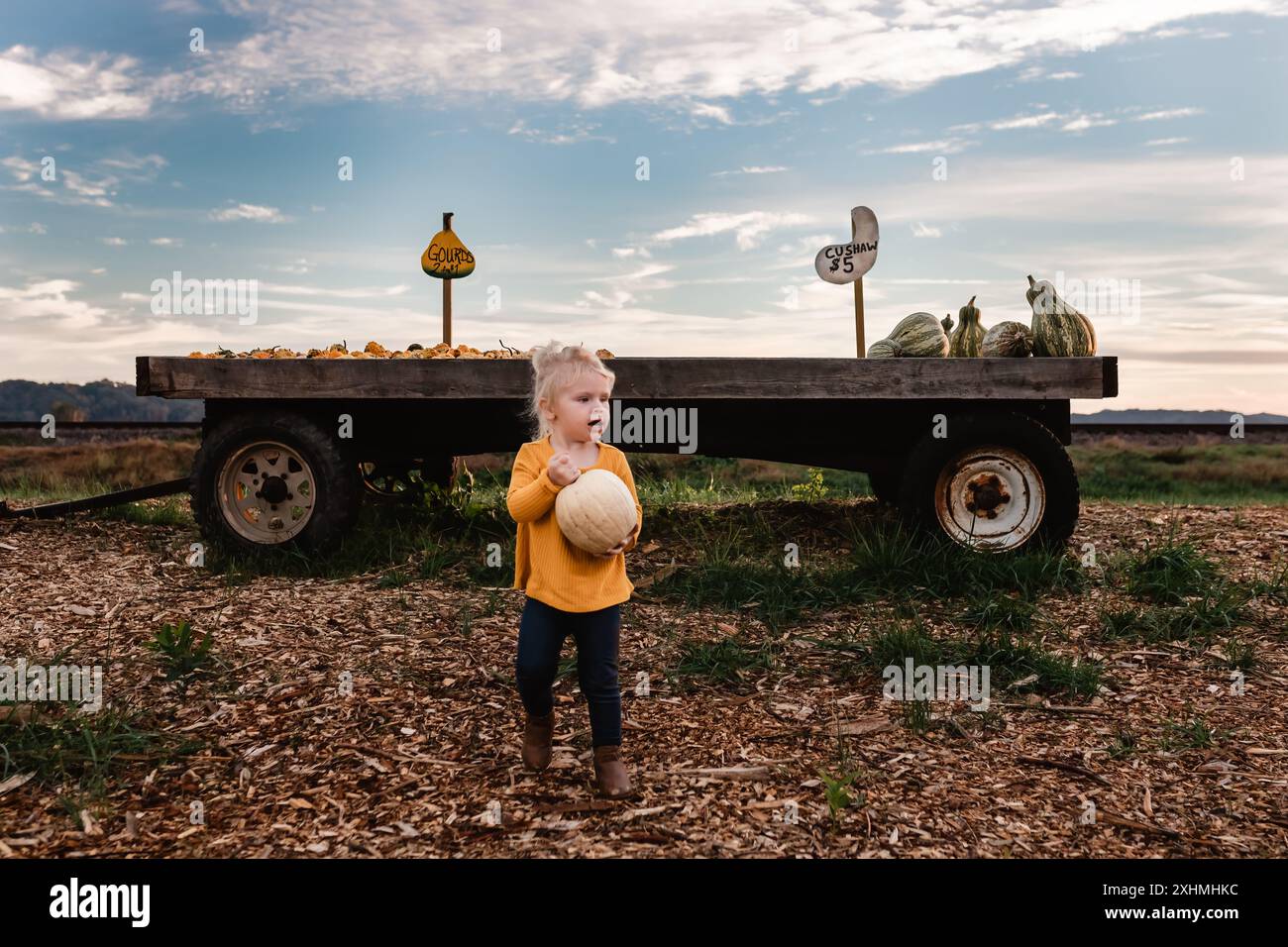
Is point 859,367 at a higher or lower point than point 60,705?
higher

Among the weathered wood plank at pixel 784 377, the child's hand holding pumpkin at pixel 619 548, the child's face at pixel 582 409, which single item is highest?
the weathered wood plank at pixel 784 377

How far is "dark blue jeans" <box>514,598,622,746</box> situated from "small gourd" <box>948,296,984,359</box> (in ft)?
15.8

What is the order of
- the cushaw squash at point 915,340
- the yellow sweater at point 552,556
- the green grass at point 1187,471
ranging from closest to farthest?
1. the yellow sweater at point 552,556
2. the cushaw squash at point 915,340
3. the green grass at point 1187,471

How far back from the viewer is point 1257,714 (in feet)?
14.3

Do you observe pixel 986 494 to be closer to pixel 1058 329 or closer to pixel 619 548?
pixel 1058 329

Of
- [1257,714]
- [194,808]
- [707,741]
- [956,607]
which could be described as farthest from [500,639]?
[1257,714]

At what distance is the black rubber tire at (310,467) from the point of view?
657cm

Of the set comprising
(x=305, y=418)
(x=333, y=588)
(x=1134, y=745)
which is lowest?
(x=1134, y=745)

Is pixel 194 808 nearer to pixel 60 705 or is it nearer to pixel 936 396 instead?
pixel 60 705

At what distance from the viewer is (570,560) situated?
3.22 meters

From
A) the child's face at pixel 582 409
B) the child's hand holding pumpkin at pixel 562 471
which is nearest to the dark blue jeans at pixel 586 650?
the child's hand holding pumpkin at pixel 562 471

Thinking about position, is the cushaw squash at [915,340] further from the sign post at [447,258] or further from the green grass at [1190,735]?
the green grass at [1190,735]

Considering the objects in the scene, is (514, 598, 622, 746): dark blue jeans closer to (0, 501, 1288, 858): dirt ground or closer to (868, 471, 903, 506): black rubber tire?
(0, 501, 1288, 858): dirt ground

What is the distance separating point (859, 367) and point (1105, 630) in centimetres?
212
